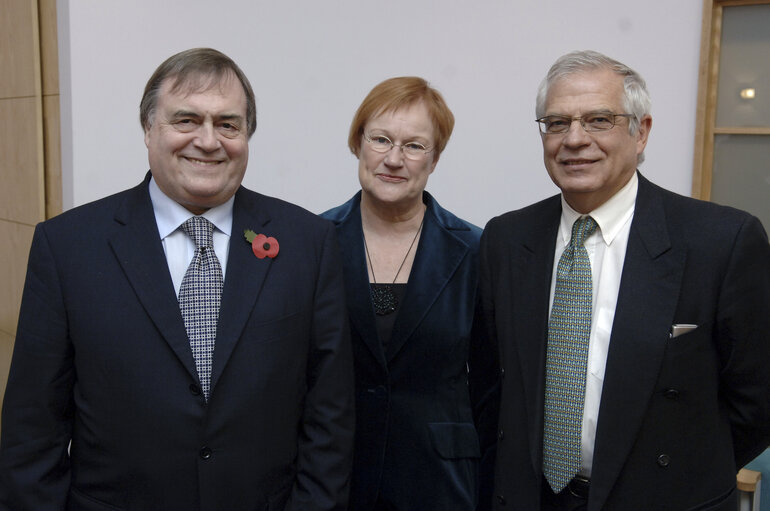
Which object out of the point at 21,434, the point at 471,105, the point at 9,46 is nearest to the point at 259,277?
the point at 21,434

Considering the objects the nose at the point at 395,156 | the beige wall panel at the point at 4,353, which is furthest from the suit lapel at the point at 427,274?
the beige wall panel at the point at 4,353

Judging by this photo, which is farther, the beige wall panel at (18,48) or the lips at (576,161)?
the beige wall panel at (18,48)

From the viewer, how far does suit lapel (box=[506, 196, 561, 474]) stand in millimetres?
1806

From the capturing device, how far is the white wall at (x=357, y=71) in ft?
10.1

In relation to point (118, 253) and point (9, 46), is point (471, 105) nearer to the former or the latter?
point (118, 253)

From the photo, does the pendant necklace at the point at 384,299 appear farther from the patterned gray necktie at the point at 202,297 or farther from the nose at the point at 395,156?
the patterned gray necktie at the point at 202,297

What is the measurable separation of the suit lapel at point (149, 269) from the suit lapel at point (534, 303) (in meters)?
0.81

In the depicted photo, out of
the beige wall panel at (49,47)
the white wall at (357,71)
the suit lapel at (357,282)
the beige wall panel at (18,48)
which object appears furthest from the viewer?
the beige wall panel at (18,48)

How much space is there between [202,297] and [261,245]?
19 cm

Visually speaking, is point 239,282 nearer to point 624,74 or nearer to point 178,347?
point 178,347

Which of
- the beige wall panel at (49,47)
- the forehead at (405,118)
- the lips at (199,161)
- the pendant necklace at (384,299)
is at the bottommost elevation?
the pendant necklace at (384,299)

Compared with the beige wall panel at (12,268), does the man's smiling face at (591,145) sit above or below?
above

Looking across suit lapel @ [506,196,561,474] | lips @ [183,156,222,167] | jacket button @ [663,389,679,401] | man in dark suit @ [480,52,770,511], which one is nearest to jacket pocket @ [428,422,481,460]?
Result: man in dark suit @ [480,52,770,511]

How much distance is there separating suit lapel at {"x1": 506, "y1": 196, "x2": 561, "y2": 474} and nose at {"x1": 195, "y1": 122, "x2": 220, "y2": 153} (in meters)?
0.84
